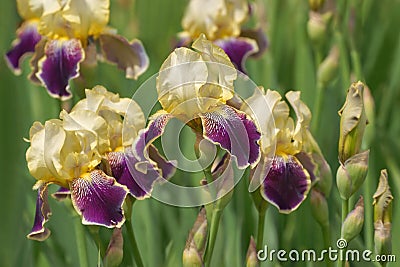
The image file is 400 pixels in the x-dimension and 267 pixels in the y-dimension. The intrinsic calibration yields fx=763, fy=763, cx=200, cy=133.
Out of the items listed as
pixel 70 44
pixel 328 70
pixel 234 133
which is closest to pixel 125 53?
pixel 70 44

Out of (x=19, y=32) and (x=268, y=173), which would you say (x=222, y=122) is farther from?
(x=19, y=32)

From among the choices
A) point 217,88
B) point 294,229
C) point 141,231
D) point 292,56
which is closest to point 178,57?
point 217,88

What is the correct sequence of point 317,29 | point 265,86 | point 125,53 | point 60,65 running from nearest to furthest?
1. point 60,65
2. point 125,53
3. point 317,29
4. point 265,86

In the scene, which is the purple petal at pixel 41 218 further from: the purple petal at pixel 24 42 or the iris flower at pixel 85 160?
the purple petal at pixel 24 42

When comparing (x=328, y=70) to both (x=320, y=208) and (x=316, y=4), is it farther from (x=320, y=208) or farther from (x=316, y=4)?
(x=320, y=208)

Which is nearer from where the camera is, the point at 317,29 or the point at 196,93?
the point at 196,93

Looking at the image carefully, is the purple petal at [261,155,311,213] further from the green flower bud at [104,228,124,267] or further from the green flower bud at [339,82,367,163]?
the green flower bud at [104,228,124,267]

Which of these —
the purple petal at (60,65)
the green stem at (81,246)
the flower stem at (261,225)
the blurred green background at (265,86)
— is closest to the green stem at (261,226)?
the flower stem at (261,225)
